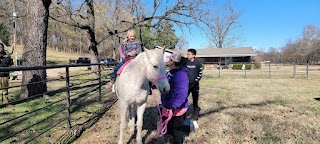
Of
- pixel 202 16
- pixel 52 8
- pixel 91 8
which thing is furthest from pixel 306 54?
pixel 52 8

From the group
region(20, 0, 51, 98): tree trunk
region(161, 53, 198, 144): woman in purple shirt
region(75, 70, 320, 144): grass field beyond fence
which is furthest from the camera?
region(20, 0, 51, 98): tree trunk

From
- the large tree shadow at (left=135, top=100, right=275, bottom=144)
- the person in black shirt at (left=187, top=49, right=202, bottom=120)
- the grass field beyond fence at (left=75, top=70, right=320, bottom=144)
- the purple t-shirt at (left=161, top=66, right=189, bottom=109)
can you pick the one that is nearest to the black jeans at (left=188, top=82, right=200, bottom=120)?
the person in black shirt at (left=187, top=49, right=202, bottom=120)

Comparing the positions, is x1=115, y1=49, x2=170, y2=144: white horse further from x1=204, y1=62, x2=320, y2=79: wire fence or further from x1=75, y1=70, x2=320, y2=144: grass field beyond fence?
x1=204, y1=62, x2=320, y2=79: wire fence

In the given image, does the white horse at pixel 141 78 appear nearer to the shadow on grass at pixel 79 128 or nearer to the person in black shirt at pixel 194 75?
the shadow on grass at pixel 79 128

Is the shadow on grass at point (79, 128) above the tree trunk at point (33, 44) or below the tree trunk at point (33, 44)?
below

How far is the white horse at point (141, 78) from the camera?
3.23 metres

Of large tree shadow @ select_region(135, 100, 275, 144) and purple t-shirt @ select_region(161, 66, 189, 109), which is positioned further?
large tree shadow @ select_region(135, 100, 275, 144)

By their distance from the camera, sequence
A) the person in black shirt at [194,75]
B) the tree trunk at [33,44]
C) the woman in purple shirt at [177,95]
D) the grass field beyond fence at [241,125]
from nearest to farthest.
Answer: the woman in purple shirt at [177,95], the grass field beyond fence at [241,125], the person in black shirt at [194,75], the tree trunk at [33,44]

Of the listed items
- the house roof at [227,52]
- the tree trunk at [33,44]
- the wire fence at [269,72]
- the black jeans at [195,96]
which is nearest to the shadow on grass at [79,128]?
the black jeans at [195,96]

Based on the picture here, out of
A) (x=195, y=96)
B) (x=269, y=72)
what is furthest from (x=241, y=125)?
(x=269, y=72)

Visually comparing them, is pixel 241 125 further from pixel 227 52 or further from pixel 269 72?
pixel 227 52

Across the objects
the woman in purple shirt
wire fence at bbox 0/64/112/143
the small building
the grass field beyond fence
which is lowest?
the grass field beyond fence

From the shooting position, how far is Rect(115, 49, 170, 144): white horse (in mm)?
3227

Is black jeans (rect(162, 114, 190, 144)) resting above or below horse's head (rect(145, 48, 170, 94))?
below
